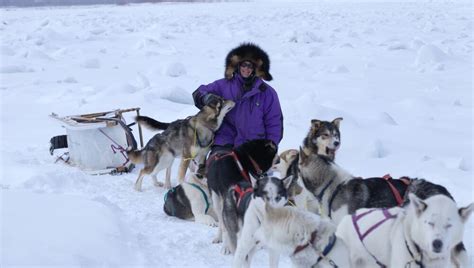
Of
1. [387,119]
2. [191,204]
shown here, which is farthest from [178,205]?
Answer: [387,119]

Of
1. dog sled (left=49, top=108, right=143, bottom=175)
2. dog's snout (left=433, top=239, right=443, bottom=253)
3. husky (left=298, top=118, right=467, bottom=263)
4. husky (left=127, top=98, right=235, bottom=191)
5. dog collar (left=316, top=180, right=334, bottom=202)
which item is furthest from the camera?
dog sled (left=49, top=108, right=143, bottom=175)

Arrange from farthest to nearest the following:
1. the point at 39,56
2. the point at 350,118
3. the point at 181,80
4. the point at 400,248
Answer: the point at 39,56 → the point at 181,80 → the point at 350,118 → the point at 400,248

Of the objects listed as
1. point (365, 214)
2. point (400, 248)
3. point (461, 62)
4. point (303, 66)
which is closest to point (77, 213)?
point (365, 214)

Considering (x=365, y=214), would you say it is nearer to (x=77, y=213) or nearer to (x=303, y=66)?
(x=77, y=213)

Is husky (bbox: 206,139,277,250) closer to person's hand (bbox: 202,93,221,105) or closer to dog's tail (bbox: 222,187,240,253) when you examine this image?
dog's tail (bbox: 222,187,240,253)

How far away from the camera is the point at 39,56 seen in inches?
501

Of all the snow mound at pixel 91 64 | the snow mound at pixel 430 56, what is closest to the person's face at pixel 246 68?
the snow mound at pixel 430 56

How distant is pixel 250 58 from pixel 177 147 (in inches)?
48.4

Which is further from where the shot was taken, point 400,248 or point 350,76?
point 350,76

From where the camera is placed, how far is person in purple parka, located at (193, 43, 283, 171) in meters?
3.90

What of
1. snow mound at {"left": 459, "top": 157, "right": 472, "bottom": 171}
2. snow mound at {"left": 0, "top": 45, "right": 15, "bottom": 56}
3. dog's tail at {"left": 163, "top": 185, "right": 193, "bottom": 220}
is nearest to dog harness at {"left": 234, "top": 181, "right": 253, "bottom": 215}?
dog's tail at {"left": 163, "top": 185, "right": 193, "bottom": 220}

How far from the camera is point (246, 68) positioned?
3875 millimetres

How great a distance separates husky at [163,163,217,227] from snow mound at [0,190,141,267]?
47 cm

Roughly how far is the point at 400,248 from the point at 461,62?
388 inches
